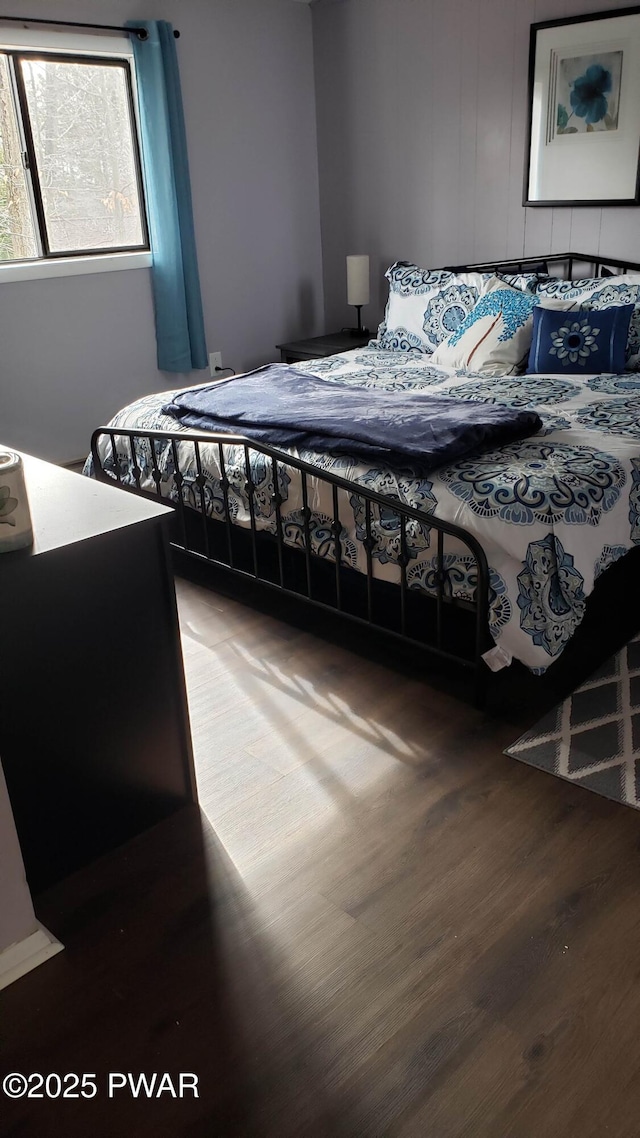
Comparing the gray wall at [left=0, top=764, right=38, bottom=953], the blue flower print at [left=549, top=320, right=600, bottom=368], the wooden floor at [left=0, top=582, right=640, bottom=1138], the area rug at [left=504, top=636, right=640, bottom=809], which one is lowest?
the wooden floor at [left=0, top=582, right=640, bottom=1138]

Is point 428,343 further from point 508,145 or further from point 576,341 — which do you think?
point 508,145

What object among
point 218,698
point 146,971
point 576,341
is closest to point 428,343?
point 576,341

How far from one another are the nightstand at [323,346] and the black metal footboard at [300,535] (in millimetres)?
1672

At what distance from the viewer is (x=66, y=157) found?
14.1 feet

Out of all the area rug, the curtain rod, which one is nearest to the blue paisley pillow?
the area rug

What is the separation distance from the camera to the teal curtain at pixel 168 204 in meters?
4.36

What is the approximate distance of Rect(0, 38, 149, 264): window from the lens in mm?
4090

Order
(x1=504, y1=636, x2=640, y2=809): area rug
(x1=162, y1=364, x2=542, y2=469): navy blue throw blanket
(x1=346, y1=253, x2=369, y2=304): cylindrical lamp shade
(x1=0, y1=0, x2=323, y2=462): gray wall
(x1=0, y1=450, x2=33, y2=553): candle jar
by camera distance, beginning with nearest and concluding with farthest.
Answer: (x1=0, y1=450, x2=33, y2=553): candle jar → (x1=504, y1=636, x2=640, y2=809): area rug → (x1=162, y1=364, x2=542, y2=469): navy blue throw blanket → (x1=0, y1=0, x2=323, y2=462): gray wall → (x1=346, y1=253, x2=369, y2=304): cylindrical lamp shade

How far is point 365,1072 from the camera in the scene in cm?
147

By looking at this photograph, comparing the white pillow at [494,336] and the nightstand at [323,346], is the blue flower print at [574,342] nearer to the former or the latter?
the white pillow at [494,336]

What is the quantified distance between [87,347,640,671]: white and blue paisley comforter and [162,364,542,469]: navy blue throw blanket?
2.0 inches

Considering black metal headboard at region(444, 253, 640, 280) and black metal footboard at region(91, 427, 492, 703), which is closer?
black metal footboard at region(91, 427, 492, 703)

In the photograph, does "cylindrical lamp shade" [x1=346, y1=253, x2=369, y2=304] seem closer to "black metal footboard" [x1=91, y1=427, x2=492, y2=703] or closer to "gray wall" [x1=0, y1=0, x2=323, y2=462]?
"gray wall" [x1=0, y1=0, x2=323, y2=462]

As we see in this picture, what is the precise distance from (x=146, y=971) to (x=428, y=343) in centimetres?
330
